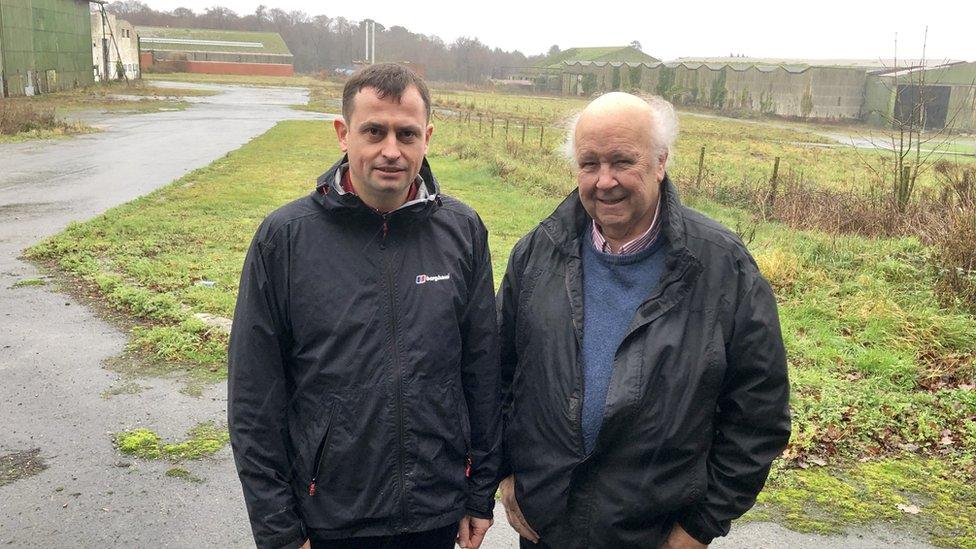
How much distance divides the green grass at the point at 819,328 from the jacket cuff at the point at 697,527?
77.0 inches

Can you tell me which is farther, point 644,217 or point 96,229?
point 96,229

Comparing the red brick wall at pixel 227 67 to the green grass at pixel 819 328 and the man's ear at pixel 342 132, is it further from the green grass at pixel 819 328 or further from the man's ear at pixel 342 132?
the man's ear at pixel 342 132

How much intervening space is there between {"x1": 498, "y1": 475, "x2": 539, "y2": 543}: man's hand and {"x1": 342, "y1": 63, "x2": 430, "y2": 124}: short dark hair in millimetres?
1361

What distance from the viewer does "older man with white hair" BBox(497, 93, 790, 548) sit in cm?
222

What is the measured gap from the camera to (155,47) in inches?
3809

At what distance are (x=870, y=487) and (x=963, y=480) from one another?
0.64 metres

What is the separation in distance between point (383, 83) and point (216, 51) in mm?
105627

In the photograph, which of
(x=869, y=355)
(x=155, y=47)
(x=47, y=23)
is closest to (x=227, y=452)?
(x=869, y=355)

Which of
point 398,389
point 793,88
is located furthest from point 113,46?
point 398,389

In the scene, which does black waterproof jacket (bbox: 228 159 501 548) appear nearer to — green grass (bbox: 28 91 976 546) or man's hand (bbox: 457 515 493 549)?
man's hand (bbox: 457 515 493 549)

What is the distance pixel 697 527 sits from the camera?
232cm

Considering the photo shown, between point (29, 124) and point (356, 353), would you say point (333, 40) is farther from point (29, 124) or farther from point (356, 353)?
point (356, 353)

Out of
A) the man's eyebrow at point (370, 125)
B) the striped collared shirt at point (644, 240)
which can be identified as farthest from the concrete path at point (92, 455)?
the man's eyebrow at point (370, 125)

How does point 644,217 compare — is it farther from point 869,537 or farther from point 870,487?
point 870,487
